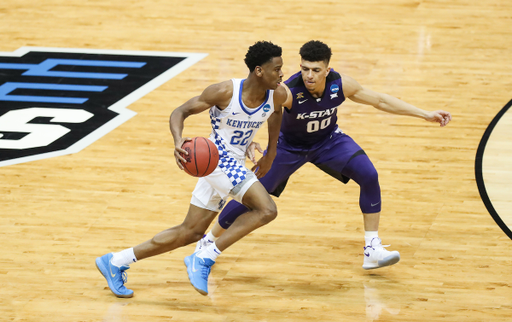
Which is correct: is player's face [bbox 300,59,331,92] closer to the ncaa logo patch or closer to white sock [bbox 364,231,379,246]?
white sock [bbox 364,231,379,246]

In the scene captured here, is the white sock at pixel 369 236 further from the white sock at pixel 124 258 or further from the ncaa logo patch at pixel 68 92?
the ncaa logo patch at pixel 68 92

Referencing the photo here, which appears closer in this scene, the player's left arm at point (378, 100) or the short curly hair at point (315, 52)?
the short curly hair at point (315, 52)

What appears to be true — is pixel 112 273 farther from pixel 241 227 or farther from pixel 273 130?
pixel 273 130

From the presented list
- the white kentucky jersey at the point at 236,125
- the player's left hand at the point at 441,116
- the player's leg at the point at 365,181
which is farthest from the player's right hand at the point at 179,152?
the player's left hand at the point at 441,116

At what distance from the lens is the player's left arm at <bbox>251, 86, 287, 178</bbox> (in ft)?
17.4

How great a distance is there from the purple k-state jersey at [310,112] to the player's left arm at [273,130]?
272mm

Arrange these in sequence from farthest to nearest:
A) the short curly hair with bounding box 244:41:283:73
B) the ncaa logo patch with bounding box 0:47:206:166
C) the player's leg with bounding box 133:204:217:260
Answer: the ncaa logo patch with bounding box 0:47:206:166, the player's leg with bounding box 133:204:217:260, the short curly hair with bounding box 244:41:283:73

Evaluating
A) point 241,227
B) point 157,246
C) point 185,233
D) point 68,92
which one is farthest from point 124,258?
point 68,92

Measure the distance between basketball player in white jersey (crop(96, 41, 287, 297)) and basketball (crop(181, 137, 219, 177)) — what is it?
0.30ft

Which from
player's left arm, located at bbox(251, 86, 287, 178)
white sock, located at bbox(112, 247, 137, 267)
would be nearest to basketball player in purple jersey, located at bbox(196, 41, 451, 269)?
player's left arm, located at bbox(251, 86, 287, 178)

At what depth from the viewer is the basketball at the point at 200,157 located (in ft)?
15.8

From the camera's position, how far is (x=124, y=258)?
17.3 ft

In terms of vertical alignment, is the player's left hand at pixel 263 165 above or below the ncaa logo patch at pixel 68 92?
above

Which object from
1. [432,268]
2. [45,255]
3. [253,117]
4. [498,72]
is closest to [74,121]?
[45,255]
